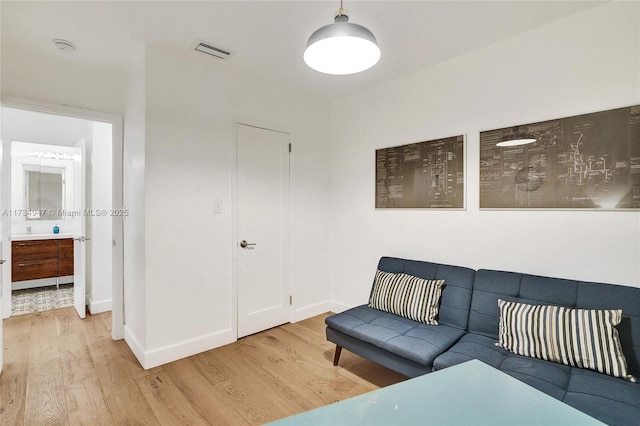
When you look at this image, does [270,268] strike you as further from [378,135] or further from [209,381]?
[378,135]

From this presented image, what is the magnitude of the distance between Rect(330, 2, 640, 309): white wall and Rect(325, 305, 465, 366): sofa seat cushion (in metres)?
0.72

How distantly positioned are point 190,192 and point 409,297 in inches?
80.8

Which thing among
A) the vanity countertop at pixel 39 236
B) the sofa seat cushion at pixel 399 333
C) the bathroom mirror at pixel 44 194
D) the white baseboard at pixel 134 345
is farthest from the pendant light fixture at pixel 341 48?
the bathroom mirror at pixel 44 194

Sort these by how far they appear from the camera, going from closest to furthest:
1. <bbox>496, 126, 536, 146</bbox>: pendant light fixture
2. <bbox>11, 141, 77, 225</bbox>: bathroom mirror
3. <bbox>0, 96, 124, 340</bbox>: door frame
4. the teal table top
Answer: the teal table top
<bbox>496, 126, 536, 146</bbox>: pendant light fixture
<bbox>0, 96, 124, 340</bbox>: door frame
<bbox>11, 141, 77, 225</bbox>: bathroom mirror

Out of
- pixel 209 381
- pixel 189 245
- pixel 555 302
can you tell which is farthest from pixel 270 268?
pixel 555 302

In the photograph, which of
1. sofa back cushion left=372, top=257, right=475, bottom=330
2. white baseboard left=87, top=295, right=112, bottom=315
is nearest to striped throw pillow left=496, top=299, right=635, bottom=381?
sofa back cushion left=372, top=257, right=475, bottom=330

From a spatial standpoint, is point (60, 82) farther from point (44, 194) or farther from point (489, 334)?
point (489, 334)

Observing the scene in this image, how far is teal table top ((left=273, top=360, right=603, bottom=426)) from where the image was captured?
81cm

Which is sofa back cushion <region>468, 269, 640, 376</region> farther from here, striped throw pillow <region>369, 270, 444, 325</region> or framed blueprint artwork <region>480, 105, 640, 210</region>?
framed blueprint artwork <region>480, 105, 640, 210</region>

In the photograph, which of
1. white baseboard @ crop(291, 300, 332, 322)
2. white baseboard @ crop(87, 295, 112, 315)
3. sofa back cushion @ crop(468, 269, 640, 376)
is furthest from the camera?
white baseboard @ crop(87, 295, 112, 315)

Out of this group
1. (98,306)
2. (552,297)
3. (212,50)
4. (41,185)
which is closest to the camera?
(552,297)

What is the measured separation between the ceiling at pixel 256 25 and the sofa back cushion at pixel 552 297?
1789 millimetres

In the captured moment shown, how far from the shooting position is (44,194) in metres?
5.10

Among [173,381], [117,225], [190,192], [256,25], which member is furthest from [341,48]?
[117,225]
